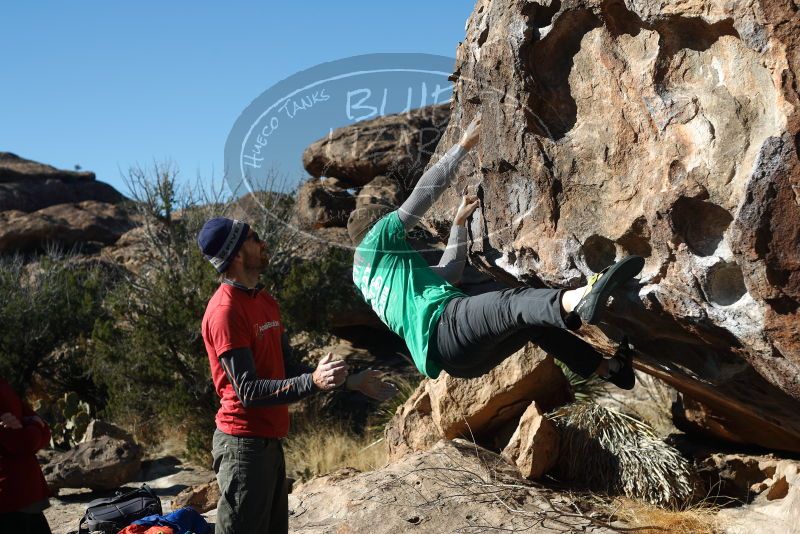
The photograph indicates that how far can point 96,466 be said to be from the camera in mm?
9664

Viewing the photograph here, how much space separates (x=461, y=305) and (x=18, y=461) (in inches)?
104

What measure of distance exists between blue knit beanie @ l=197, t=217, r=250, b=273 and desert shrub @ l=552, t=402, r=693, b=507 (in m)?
3.59

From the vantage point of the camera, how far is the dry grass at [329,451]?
376 inches

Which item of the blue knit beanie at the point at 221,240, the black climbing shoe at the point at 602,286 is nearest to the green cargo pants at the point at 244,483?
the blue knit beanie at the point at 221,240

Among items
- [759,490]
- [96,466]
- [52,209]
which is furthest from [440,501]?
[52,209]

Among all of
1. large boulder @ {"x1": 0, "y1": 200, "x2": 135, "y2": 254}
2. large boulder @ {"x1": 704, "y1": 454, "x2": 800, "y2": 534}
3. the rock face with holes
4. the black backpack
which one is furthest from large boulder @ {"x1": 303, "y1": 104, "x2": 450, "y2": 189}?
large boulder @ {"x1": 0, "y1": 200, "x2": 135, "y2": 254}

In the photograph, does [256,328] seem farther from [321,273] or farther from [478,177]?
[321,273]

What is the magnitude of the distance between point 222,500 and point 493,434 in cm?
363

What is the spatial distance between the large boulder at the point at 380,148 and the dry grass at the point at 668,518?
2974 millimetres

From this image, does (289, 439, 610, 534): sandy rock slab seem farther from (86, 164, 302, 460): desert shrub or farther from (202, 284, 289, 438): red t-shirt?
(86, 164, 302, 460): desert shrub

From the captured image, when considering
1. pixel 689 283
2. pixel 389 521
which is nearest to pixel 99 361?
pixel 389 521

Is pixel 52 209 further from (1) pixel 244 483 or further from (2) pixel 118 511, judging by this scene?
(1) pixel 244 483

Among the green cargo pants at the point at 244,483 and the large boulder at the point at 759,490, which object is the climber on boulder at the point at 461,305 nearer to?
the green cargo pants at the point at 244,483

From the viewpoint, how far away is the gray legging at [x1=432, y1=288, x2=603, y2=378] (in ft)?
13.8
